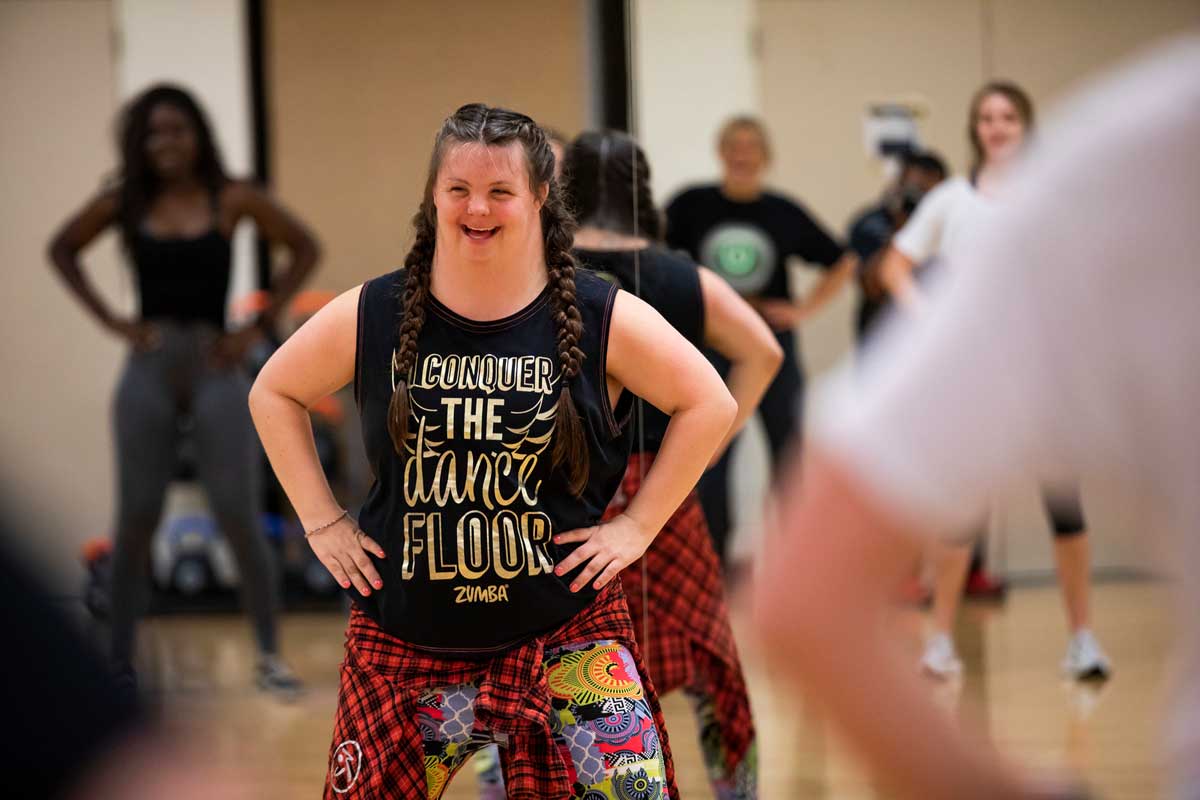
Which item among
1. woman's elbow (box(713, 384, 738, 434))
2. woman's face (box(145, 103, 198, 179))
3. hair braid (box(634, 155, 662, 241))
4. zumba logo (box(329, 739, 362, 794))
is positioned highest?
woman's face (box(145, 103, 198, 179))

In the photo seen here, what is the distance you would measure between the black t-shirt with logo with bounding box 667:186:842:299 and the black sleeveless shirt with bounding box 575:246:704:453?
33 centimetres

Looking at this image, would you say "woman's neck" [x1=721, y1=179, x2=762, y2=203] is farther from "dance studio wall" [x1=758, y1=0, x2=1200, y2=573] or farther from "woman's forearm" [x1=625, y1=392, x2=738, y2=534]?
"woman's forearm" [x1=625, y1=392, x2=738, y2=534]

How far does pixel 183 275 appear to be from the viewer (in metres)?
4.41

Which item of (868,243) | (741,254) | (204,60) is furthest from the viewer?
(204,60)

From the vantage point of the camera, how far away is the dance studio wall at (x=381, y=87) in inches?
97.2

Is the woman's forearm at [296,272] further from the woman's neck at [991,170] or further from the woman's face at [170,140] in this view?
the woman's neck at [991,170]

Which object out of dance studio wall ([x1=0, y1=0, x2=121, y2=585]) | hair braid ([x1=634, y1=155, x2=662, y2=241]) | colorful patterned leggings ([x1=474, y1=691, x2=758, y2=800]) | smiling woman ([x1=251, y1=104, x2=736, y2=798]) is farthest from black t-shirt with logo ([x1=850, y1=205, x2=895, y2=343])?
dance studio wall ([x1=0, y1=0, x2=121, y2=585])

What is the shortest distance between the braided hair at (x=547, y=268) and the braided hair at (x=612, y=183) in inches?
15.1

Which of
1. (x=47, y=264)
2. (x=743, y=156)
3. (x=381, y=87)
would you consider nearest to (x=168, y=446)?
(x=47, y=264)

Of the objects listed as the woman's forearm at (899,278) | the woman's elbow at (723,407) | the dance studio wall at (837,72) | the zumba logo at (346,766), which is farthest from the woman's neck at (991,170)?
the zumba logo at (346,766)

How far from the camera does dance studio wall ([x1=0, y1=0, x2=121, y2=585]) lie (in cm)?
460

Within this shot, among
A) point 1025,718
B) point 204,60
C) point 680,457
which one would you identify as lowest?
point 1025,718

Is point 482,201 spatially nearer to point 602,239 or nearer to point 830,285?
point 602,239

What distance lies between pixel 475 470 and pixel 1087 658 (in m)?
1.78
